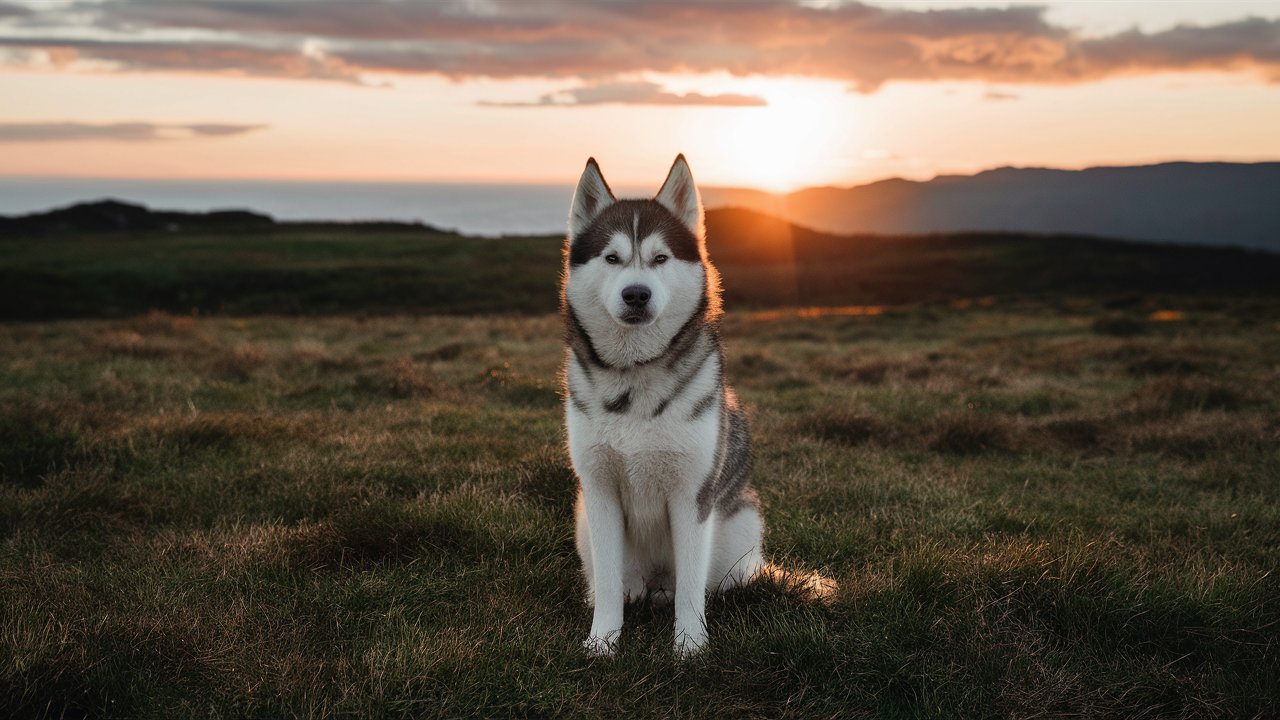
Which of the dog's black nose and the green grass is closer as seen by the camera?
the green grass

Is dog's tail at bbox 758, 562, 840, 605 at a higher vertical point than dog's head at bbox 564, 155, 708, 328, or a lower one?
lower

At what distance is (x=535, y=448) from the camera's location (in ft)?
24.0

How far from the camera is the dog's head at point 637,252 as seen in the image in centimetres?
385

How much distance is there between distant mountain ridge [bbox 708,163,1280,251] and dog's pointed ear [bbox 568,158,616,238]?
149 meters

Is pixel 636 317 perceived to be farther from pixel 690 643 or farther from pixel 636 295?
pixel 690 643

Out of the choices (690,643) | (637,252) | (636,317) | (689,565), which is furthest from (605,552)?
(637,252)

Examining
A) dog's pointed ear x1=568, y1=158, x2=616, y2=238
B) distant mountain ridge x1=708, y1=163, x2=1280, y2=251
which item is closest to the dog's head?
dog's pointed ear x1=568, y1=158, x2=616, y2=238

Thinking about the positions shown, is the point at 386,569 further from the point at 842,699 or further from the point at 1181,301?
the point at 1181,301

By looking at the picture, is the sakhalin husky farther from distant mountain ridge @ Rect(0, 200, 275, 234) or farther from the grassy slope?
distant mountain ridge @ Rect(0, 200, 275, 234)

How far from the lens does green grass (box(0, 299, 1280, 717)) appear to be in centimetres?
350

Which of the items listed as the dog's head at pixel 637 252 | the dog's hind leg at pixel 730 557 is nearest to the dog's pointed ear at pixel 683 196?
the dog's head at pixel 637 252

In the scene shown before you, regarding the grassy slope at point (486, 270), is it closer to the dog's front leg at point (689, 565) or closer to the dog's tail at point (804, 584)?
the dog's tail at point (804, 584)

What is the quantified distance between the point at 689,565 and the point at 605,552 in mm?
431

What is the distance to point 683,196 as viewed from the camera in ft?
14.2
